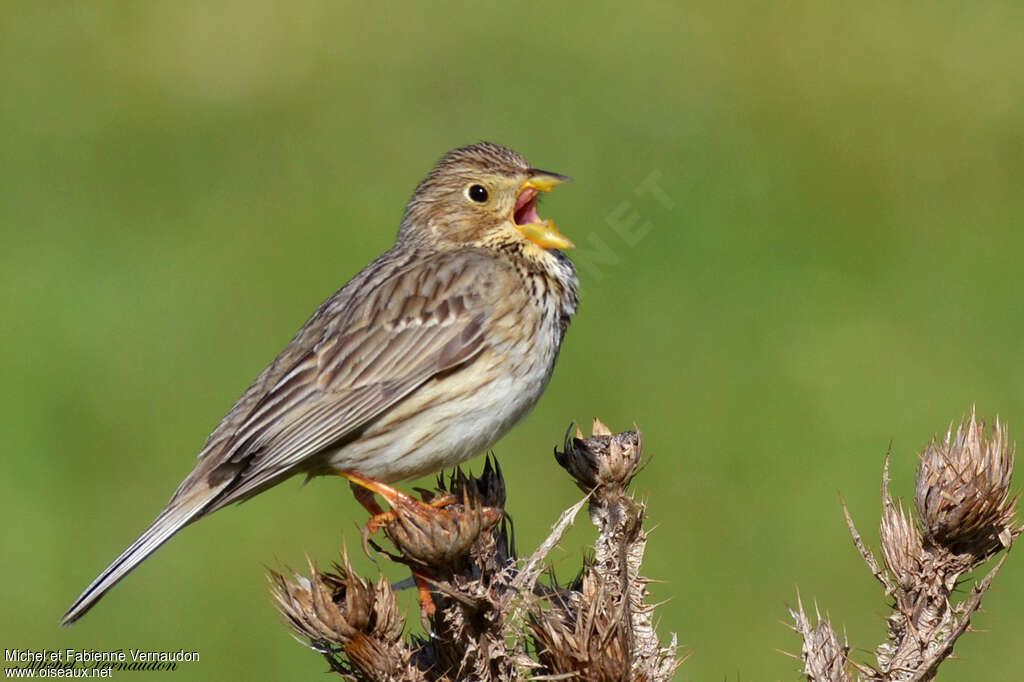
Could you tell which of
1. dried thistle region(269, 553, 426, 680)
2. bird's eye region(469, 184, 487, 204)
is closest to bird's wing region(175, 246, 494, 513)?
bird's eye region(469, 184, 487, 204)

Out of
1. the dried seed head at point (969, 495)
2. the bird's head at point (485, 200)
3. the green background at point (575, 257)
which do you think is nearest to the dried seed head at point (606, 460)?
the dried seed head at point (969, 495)

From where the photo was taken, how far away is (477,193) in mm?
6641

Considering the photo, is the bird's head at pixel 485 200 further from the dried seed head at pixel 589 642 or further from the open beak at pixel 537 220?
the dried seed head at pixel 589 642

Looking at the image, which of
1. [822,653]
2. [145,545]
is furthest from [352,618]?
[145,545]

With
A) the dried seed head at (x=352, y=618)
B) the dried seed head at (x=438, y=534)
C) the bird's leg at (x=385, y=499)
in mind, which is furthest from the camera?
the bird's leg at (x=385, y=499)

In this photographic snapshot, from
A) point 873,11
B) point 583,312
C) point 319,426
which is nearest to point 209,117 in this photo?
point 583,312

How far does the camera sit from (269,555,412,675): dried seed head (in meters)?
4.09

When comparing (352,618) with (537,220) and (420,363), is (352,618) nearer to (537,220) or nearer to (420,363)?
(420,363)

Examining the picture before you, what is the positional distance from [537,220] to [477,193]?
0.31 metres

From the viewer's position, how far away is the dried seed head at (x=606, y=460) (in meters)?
4.53

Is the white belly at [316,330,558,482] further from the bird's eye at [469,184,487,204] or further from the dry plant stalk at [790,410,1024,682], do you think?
the dry plant stalk at [790,410,1024,682]

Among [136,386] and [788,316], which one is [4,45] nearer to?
[136,386]

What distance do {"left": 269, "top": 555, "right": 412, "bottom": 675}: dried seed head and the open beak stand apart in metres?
2.45

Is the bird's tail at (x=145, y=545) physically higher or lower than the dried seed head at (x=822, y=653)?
higher
